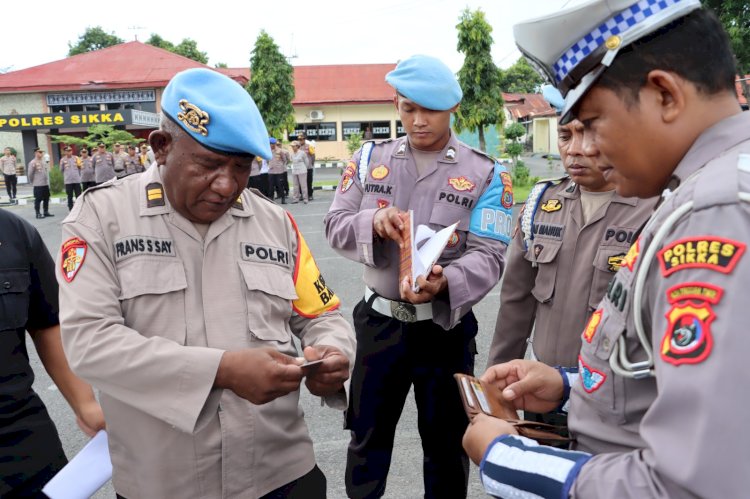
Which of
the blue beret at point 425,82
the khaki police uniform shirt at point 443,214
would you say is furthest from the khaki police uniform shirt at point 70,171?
the blue beret at point 425,82

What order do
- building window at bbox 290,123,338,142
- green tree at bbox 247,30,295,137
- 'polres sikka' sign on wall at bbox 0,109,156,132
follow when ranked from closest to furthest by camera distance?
green tree at bbox 247,30,295,137, 'polres sikka' sign on wall at bbox 0,109,156,132, building window at bbox 290,123,338,142

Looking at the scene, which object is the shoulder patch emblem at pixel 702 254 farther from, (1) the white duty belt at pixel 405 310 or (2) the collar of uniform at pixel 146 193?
(1) the white duty belt at pixel 405 310

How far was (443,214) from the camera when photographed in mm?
2725

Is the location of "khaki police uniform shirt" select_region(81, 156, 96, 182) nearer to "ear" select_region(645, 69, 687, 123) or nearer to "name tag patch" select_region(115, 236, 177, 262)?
"name tag patch" select_region(115, 236, 177, 262)

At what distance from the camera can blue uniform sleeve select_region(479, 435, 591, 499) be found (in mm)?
1076

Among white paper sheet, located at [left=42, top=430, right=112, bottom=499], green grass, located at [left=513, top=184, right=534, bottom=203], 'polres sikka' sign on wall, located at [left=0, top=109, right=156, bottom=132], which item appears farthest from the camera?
'polres sikka' sign on wall, located at [left=0, top=109, right=156, bottom=132]

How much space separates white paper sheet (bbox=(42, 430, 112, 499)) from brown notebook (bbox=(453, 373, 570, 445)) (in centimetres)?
105

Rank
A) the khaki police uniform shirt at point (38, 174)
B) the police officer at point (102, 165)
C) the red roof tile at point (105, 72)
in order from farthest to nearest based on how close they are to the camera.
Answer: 1. the red roof tile at point (105, 72)
2. the police officer at point (102, 165)
3. the khaki police uniform shirt at point (38, 174)

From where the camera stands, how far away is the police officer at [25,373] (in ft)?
6.29

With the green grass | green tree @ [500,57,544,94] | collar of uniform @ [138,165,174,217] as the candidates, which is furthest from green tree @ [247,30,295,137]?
green tree @ [500,57,544,94]

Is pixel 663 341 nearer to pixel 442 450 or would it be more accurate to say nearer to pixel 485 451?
pixel 485 451

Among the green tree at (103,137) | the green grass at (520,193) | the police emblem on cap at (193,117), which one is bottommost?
the green grass at (520,193)

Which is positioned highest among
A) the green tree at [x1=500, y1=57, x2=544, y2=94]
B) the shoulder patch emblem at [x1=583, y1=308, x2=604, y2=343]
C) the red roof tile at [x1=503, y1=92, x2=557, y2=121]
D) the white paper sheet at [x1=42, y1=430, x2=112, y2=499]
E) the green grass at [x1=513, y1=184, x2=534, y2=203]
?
the green tree at [x1=500, y1=57, x2=544, y2=94]

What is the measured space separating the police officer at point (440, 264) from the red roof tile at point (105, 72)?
3071 cm
